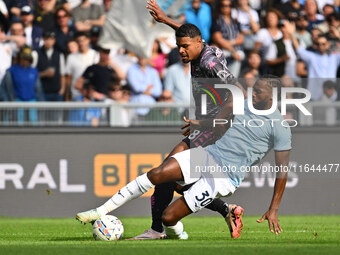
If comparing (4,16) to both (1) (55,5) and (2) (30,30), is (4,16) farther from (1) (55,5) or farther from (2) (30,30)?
(1) (55,5)

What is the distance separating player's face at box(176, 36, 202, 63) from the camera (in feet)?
30.5

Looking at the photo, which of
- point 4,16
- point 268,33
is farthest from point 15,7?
point 268,33

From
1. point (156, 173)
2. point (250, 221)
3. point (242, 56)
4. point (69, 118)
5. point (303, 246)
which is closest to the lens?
point (303, 246)

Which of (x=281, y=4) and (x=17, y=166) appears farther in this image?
(x=281, y=4)

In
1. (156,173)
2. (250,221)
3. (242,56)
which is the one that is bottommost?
(250,221)

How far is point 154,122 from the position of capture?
49.0 ft

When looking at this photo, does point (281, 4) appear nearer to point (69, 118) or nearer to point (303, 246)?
point (69, 118)

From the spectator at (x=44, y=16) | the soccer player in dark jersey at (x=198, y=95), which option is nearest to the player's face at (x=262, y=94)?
the soccer player in dark jersey at (x=198, y=95)

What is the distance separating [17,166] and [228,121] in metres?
6.43

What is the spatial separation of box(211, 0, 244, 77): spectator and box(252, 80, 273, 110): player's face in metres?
6.40

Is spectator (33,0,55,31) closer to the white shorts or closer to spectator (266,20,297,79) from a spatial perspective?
spectator (266,20,297,79)

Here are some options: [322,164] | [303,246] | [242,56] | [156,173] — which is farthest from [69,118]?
[303,246]

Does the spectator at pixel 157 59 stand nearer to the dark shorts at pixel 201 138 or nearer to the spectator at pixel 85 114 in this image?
the spectator at pixel 85 114

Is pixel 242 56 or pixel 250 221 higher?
pixel 242 56
